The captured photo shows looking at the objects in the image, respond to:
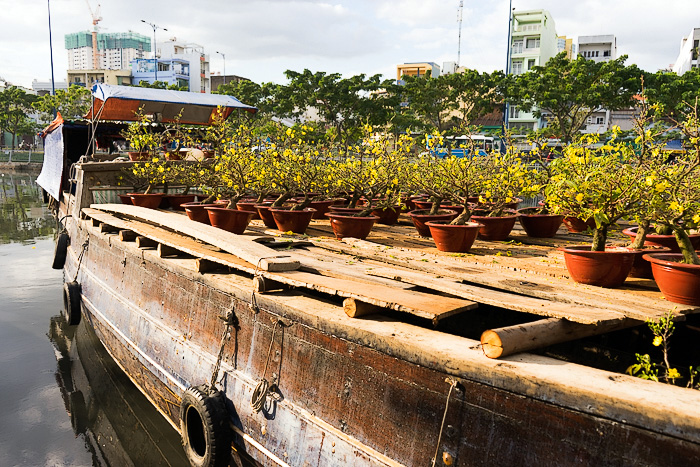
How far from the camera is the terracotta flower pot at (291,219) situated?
7277 mm

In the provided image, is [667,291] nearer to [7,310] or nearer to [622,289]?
[622,289]

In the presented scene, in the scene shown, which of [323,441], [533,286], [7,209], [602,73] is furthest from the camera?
[602,73]

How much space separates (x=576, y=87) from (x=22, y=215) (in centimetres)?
3124

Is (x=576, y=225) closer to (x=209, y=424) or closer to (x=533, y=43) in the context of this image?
(x=209, y=424)

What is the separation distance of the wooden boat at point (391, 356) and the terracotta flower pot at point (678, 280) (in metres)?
0.10

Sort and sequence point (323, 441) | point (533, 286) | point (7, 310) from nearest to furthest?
point (323, 441) < point (533, 286) < point (7, 310)

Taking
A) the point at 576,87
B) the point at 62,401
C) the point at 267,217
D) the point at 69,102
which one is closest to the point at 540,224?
the point at 267,217

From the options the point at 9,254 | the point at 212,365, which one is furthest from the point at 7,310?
the point at 212,365

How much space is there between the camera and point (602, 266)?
4211 mm

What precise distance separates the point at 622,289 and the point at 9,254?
56.4 ft

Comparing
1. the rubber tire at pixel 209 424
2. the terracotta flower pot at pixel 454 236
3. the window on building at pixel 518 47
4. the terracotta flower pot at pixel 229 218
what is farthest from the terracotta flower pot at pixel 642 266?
the window on building at pixel 518 47

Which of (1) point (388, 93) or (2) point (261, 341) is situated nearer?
(2) point (261, 341)

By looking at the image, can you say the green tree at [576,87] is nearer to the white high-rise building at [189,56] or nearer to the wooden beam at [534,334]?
the wooden beam at [534,334]

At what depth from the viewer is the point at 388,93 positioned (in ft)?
119
